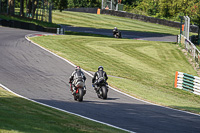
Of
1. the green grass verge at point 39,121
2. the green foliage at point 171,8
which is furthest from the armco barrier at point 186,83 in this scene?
the green foliage at point 171,8

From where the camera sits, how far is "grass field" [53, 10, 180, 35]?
233 ft

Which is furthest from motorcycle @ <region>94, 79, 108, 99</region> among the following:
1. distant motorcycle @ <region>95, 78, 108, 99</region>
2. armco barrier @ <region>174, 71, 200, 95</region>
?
armco barrier @ <region>174, 71, 200, 95</region>

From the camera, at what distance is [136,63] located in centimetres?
3097

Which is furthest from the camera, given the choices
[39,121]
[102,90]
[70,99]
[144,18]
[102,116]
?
[144,18]

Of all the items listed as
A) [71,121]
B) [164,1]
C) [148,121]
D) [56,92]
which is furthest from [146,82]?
[164,1]

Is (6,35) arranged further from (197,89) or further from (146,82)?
(197,89)

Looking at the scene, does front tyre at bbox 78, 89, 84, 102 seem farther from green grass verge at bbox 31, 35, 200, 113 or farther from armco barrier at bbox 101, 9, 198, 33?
armco barrier at bbox 101, 9, 198, 33

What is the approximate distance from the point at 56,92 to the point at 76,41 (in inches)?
874

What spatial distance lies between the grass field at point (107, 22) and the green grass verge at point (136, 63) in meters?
28.4

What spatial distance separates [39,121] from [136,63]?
2170cm

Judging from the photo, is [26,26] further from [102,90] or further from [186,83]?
[102,90]

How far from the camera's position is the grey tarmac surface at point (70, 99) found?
11.5 meters

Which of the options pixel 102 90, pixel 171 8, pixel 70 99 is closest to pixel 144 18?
pixel 171 8

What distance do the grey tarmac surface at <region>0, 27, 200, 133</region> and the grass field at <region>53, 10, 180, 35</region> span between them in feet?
147
